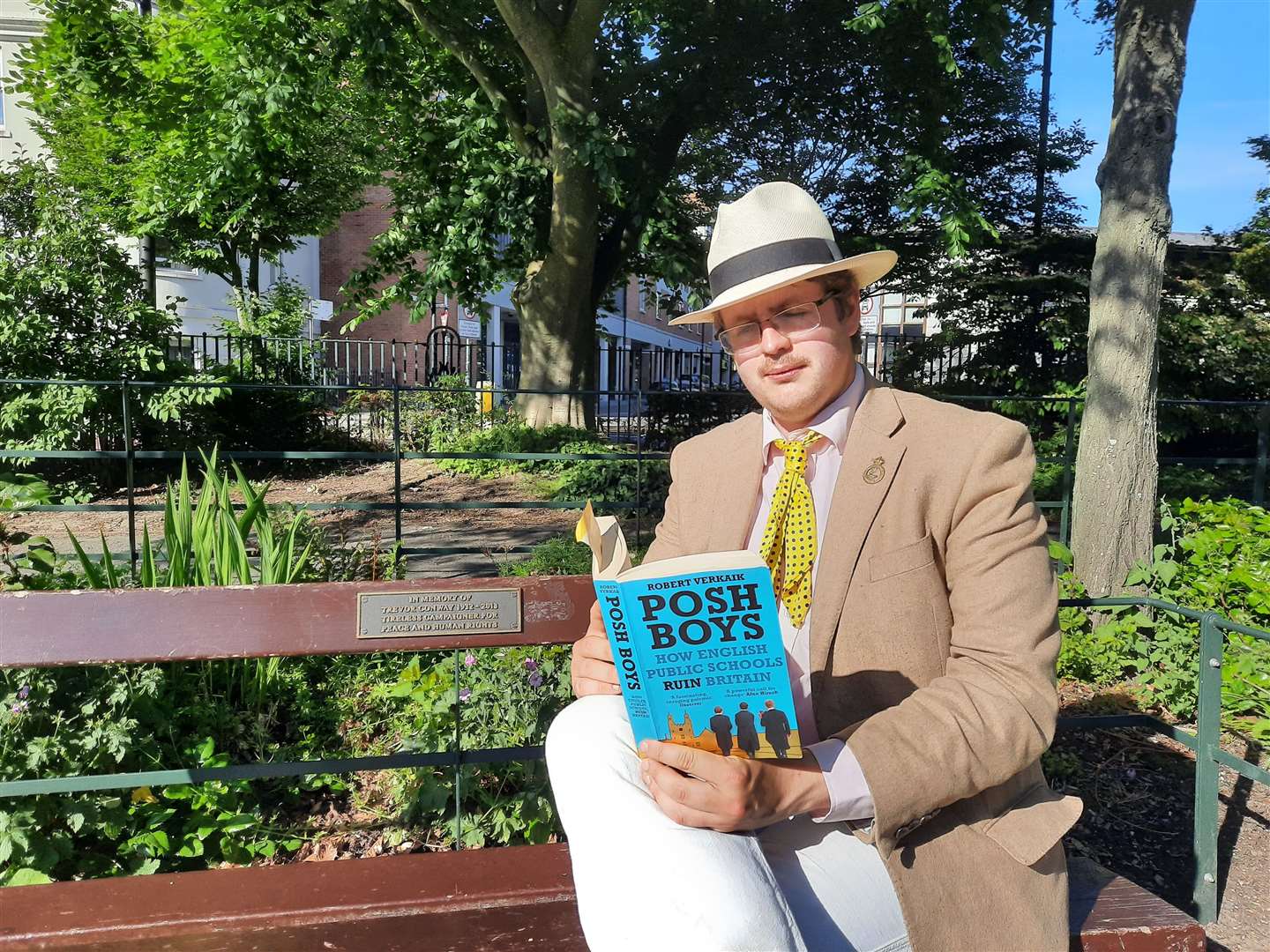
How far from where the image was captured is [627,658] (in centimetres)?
140

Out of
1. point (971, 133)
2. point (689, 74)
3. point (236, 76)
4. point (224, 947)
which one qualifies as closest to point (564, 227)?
point (689, 74)

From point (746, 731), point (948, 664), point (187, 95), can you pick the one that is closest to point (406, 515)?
point (187, 95)

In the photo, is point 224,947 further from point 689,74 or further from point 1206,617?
point 689,74

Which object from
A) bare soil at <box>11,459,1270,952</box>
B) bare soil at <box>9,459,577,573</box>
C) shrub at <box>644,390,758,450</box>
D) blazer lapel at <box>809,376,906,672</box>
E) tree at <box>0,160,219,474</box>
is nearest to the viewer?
blazer lapel at <box>809,376,906,672</box>

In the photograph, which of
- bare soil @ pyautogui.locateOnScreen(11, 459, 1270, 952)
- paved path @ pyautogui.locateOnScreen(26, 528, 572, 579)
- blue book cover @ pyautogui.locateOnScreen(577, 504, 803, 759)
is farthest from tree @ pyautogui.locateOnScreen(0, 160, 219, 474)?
blue book cover @ pyautogui.locateOnScreen(577, 504, 803, 759)

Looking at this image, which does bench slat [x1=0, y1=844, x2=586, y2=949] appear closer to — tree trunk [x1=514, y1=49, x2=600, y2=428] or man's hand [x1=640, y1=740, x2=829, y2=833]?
man's hand [x1=640, y1=740, x2=829, y2=833]

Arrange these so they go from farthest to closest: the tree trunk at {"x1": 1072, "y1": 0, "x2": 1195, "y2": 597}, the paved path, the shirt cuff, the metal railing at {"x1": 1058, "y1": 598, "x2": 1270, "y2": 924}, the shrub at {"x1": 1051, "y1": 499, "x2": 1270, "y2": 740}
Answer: the paved path < the tree trunk at {"x1": 1072, "y1": 0, "x2": 1195, "y2": 597} < the shrub at {"x1": 1051, "y1": 499, "x2": 1270, "y2": 740} < the metal railing at {"x1": 1058, "y1": 598, "x2": 1270, "y2": 924} < the shirt cuff

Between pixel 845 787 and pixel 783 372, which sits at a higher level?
pixel 783 372

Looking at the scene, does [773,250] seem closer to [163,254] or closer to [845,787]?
[845,787]

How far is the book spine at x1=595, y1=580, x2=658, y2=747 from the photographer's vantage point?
1357 mm

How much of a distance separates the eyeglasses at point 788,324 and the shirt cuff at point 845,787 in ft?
2.59

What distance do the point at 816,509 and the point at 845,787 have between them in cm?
55

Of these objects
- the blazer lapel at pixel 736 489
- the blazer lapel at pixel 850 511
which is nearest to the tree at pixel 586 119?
the blazer lapel at pixel 736 489

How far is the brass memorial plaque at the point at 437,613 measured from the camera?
2363mm
